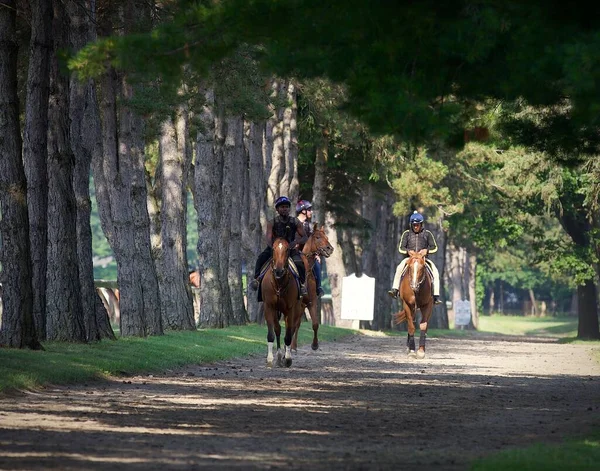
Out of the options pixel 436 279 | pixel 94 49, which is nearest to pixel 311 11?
pixel 94 49

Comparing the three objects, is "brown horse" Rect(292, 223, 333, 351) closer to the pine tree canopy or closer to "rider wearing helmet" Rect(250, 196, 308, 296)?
"rider wearing helmet" Rect(250, 196, 308, 296)

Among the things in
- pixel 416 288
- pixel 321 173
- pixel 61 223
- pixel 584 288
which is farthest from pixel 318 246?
pixel 584 288

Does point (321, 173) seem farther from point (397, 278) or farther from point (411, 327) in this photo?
point (411, 327)

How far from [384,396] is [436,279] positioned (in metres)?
A: 12.2

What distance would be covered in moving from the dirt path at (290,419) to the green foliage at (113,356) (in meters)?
0.44

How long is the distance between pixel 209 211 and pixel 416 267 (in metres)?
10.3

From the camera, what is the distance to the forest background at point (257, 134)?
48.7 feet

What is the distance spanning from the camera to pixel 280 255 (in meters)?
24.9

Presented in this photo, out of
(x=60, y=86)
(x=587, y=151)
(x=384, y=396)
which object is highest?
(x=60, y=86)

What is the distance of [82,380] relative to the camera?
69.3 feet

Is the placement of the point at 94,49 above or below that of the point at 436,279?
above

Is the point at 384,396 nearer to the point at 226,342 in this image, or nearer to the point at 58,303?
the point at 58,303

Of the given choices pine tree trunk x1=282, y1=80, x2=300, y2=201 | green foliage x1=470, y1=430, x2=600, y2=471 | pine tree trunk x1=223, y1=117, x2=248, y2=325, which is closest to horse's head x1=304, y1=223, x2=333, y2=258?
pine tree trunk x1=223, y1=117, x2=248, y2=325

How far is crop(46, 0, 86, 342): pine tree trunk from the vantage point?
2600cm
